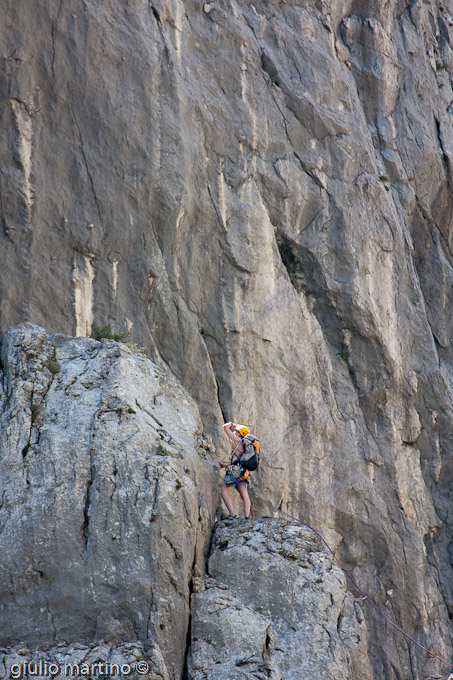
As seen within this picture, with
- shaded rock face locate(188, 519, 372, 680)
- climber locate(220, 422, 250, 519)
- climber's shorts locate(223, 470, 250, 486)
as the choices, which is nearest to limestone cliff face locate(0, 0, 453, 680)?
Result: climber locate(220, 422, 250, 519)

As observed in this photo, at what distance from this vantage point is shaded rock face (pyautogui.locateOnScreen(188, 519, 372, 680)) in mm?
12312

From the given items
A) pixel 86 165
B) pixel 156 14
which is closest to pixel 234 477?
pixel 86 165

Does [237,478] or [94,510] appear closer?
[94,510]

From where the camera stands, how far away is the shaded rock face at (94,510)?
11844mm

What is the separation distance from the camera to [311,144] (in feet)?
73.4

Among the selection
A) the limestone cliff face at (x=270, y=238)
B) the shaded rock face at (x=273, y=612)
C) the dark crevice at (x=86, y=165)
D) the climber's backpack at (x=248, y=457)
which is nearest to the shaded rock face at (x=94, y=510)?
the shaded rock face at (x=273, y=612)

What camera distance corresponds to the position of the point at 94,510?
12594mm

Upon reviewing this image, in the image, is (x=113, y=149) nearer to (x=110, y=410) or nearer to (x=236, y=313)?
(x=236, y=313)

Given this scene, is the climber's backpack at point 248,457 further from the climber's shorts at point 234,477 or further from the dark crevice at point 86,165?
the dark crevice at point 86,165

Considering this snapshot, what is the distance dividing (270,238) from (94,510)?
10.9m

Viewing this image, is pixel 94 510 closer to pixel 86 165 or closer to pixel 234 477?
pixel 234 477

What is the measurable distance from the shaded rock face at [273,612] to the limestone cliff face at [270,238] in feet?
15.5

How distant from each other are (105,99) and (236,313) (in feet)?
21.8

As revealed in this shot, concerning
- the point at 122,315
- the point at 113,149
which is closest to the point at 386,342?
the point at 122,315
